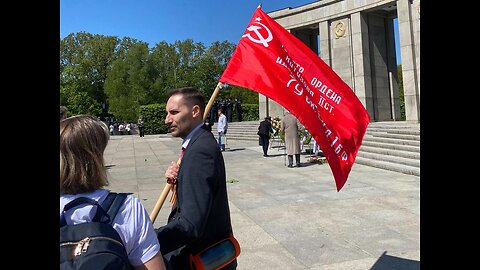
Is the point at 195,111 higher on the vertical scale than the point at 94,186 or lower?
higher

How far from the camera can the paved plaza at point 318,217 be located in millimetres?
3898

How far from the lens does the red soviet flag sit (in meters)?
2.88

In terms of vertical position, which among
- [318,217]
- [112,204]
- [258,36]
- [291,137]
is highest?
[258,36]

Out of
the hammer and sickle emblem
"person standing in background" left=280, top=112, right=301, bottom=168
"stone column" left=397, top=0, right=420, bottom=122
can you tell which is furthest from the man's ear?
"stone column" left=397, top=0, right=420, bottom=122

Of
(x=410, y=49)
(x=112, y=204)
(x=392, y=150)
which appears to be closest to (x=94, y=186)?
(x=112, y=204)

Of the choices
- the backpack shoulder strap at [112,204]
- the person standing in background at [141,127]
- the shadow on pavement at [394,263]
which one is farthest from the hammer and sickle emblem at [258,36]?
→ the person standing in background at [141,127]

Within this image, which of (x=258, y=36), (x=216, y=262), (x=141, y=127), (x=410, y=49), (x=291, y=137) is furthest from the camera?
(x=141, y=127)

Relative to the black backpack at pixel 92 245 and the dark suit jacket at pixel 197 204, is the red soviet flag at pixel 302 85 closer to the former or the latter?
the dark suit jacket at pixel 197 204

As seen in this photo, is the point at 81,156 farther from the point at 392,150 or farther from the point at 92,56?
the point at 92,56

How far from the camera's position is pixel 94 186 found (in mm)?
1471

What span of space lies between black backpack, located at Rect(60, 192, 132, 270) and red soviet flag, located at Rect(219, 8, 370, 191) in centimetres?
170

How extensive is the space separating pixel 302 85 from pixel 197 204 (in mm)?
1626

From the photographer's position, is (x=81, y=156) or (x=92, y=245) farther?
(x=81, y=156)
